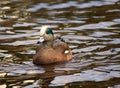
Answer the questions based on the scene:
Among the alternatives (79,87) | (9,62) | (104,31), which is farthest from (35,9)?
(79,87)

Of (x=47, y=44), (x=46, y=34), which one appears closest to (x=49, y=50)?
(x=47, y=44)

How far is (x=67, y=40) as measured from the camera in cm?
1947

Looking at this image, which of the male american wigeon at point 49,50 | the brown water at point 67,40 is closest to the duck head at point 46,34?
the male american wigeon at point 49,50

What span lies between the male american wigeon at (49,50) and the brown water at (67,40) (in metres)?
0.21

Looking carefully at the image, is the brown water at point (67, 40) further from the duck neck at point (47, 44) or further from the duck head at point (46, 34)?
the duck head at point (46, 34)

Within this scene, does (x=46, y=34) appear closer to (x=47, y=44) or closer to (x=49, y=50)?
(x=47, y=44)

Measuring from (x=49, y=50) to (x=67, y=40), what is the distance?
Result: 3.29 metres

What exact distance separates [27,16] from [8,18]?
904 mm

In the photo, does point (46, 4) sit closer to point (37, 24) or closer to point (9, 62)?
point (37, 24)

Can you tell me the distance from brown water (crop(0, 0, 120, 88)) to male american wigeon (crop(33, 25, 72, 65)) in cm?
21

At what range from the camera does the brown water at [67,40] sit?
572 inches

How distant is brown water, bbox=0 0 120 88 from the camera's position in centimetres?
1453

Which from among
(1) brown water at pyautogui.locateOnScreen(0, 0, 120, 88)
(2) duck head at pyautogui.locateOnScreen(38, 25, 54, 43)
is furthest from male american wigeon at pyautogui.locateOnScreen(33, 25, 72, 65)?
(1) brown water at pyautogui.locateOnScreen(0, 0, 120, 88)

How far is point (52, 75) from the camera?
15.2 metres
